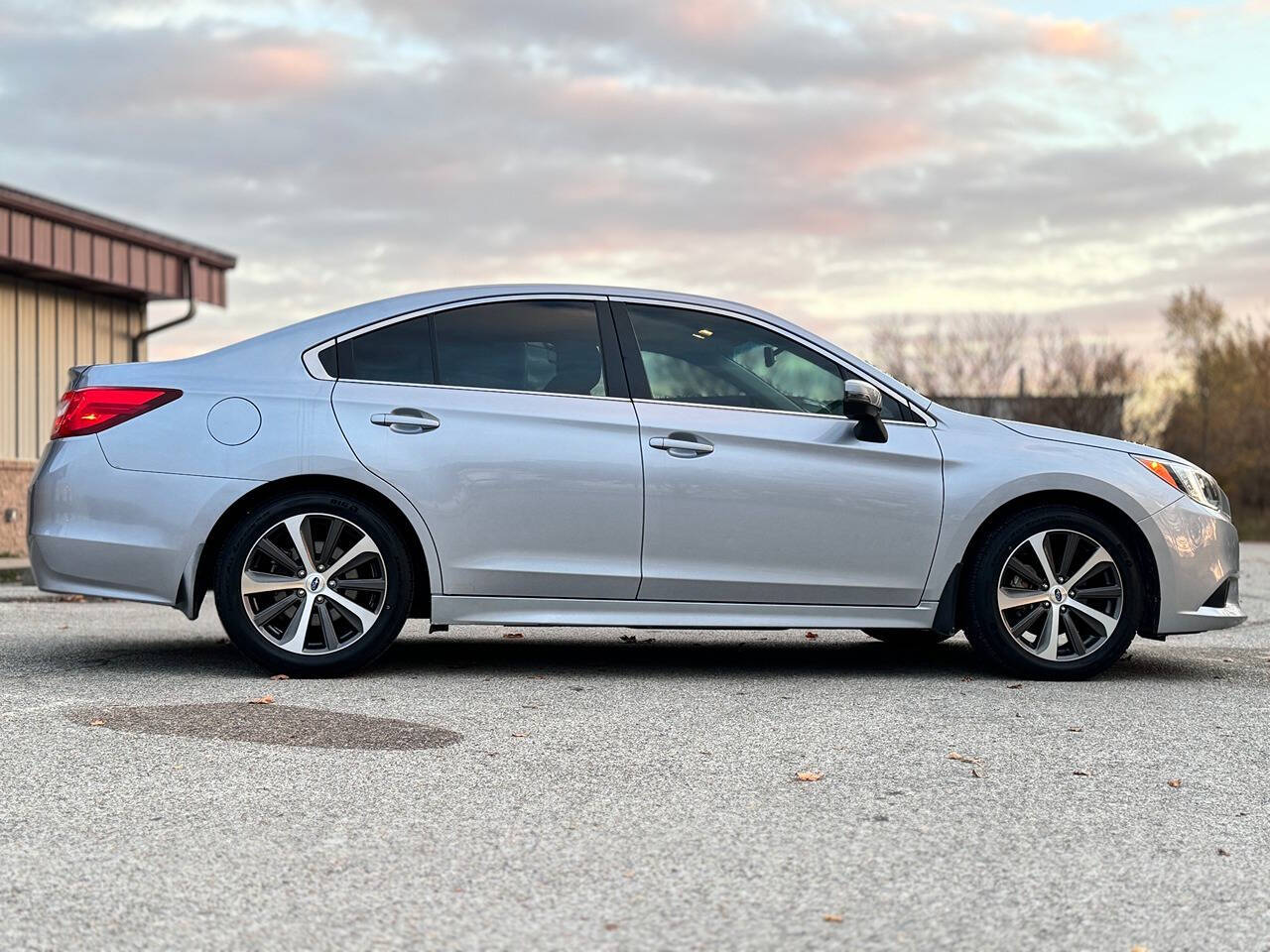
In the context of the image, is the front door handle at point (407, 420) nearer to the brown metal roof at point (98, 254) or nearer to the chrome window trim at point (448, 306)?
the chrome window trim at point (448, 306)

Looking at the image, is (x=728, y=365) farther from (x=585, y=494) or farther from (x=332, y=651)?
(x=332, y=651)

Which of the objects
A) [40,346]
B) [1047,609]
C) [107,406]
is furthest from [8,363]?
[1047,609]

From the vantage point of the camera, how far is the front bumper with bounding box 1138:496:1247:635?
6.81m

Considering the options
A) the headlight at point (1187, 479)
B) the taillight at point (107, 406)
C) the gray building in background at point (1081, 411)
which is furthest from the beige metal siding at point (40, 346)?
the gray building in background at point (1081, 411)

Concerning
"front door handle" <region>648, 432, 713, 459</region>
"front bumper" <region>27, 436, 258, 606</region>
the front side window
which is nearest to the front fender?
the front side window

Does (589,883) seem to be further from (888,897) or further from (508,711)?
(508,711)

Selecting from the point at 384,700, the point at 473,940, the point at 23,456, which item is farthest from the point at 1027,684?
the point at 23,456

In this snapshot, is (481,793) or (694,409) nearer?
→ (481,793)

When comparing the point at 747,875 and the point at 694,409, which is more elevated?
the point at 694,409

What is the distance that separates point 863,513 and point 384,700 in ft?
7.27

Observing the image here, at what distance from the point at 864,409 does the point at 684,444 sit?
82 cm

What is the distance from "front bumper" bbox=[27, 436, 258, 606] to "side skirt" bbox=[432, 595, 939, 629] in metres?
1.05

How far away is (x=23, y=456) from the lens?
18.4m

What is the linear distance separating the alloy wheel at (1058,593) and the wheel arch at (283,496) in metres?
2.58
